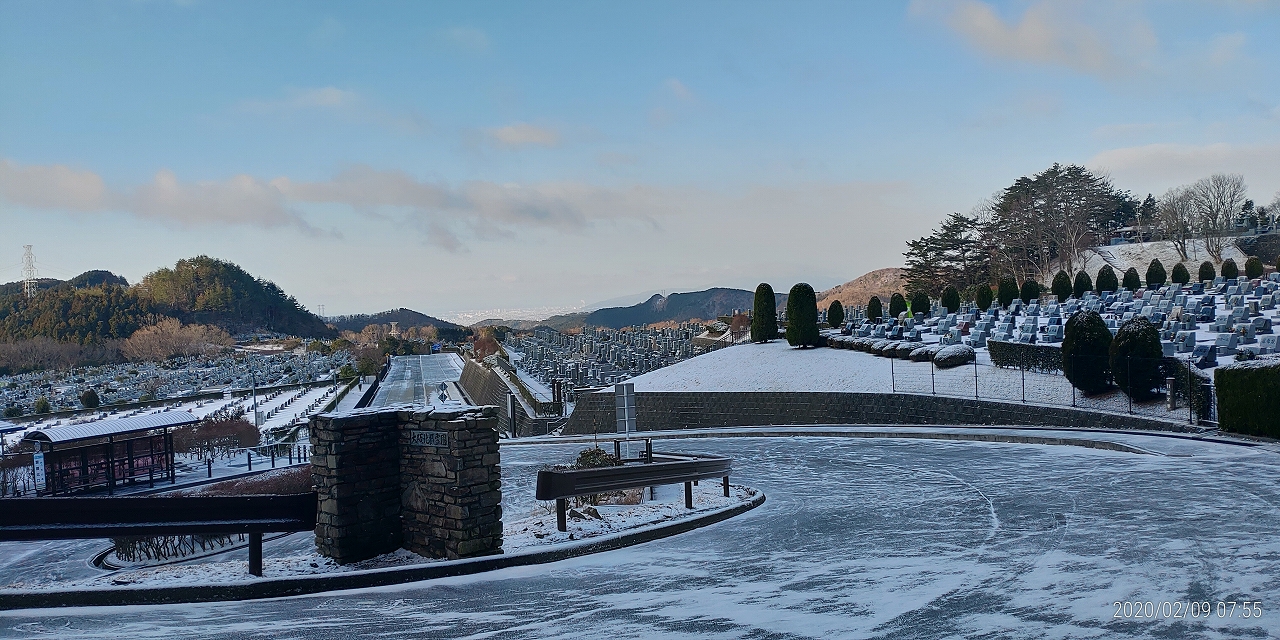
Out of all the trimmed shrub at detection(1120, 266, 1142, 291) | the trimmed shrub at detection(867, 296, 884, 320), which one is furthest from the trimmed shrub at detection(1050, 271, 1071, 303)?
the trimmed shrub at detection(867, 296, 884, 320)

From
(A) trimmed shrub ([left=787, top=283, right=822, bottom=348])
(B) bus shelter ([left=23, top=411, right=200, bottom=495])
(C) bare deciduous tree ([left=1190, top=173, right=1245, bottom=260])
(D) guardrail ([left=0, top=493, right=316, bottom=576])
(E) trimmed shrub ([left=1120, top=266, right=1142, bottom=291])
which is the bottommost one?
(B) bus shelter ([left=23, top=411, right=200, bottom=495])

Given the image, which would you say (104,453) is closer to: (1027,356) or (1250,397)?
(1027,356)

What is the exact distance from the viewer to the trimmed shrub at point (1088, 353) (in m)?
18.2

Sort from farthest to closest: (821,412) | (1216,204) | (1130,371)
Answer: (1216,204)
(821,412)
(1130,371)

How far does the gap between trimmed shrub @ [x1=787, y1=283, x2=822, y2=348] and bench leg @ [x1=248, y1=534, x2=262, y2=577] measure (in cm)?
2569

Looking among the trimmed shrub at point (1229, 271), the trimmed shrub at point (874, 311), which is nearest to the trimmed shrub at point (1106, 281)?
the trimmed shrub at point (1229, 271)

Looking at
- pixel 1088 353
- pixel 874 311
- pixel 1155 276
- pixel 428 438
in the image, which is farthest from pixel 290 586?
pixel 1155 276

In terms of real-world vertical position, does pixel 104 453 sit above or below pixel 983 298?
below

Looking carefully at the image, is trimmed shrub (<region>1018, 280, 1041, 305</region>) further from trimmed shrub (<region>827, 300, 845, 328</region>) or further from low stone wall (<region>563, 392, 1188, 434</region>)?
low stone wall (<region>563, 392, 1188, 434</region>)

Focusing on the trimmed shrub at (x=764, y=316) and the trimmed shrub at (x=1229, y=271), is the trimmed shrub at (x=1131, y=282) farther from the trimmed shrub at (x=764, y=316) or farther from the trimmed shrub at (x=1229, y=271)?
the trimmed shrub at (x=764, y=316)

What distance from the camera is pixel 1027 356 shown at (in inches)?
838

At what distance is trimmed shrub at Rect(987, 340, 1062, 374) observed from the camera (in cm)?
2047

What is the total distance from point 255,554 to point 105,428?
62.9 feet

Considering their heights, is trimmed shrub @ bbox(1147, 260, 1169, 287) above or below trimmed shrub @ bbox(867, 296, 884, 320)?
above
